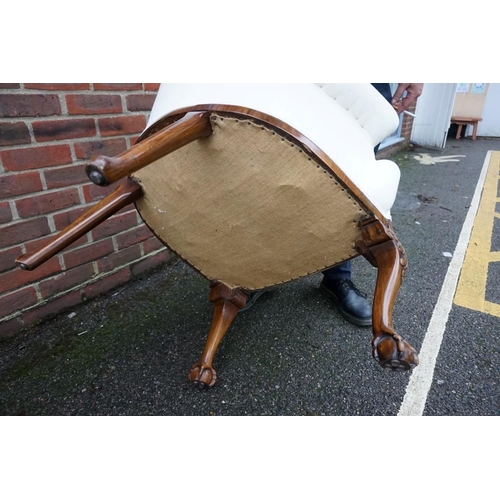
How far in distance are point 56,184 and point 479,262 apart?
92.3 inches

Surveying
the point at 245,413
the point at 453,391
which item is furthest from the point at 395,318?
the point at 245,413

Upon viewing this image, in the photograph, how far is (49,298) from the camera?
64.1 inches

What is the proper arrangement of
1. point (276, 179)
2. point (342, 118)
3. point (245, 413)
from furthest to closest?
1. point (245, 413)
2. point (342, 118)
3. point (276, 179)

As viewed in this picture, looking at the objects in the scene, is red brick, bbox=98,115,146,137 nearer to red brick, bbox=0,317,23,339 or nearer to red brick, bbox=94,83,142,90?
red brick, bbox=94,83,142,90

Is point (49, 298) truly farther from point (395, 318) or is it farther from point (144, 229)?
point (395, 318)

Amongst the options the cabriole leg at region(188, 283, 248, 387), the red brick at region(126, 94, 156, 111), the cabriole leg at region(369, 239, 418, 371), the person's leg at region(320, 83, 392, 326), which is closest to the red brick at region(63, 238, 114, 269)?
the red brick at region(126, 94, 156, 111)

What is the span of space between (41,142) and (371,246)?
1337 mm

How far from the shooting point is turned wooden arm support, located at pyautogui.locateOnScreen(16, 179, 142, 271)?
3.31ft

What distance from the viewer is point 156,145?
790 mm

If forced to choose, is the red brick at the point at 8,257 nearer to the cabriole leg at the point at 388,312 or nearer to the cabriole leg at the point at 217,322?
the cabriole leg at the point at 217,322

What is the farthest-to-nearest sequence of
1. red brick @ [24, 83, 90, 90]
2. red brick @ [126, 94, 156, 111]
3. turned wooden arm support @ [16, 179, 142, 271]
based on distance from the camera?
red brick @ [126, 94, 156, 111] < red brick @ [24, 83, 90, 90] < turned wooden arm support @ [16, 179, 142, 271]

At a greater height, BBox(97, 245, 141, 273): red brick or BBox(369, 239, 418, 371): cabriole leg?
BBox(369, 239, 418, 371): cabriole leg

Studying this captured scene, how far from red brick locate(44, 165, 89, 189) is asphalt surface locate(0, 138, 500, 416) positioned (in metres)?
0.59

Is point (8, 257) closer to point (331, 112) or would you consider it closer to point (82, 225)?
point (82, 225)
